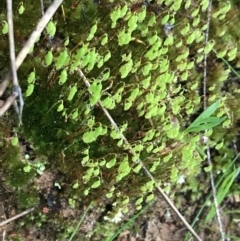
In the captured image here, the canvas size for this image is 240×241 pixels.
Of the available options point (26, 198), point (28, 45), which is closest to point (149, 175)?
point (26, 198)

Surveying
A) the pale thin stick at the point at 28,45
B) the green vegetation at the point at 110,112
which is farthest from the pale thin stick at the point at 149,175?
the pale thin stick at the point at 28,45

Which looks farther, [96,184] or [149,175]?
[149,175]

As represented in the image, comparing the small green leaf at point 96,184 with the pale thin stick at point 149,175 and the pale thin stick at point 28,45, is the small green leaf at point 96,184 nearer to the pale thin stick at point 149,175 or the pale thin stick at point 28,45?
the pale thin stick at point 149,175

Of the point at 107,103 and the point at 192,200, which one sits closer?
the point at 107,103

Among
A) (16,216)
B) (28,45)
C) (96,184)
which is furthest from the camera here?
(16,216)

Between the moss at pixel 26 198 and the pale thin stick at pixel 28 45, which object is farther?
the moss at pixel 26 198

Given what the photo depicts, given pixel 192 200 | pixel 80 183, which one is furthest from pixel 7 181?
pixel 192 200

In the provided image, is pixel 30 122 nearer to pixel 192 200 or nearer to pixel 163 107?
pixel 163 107

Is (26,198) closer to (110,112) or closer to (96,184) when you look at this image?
(96,184)
